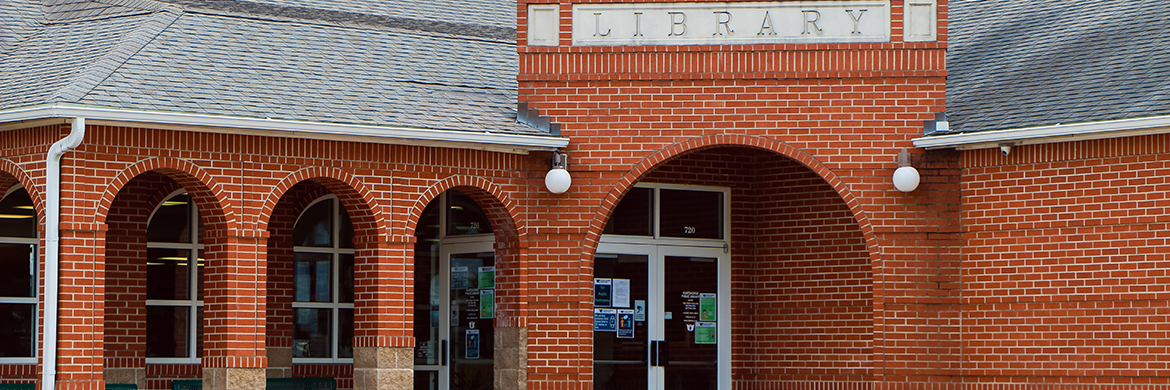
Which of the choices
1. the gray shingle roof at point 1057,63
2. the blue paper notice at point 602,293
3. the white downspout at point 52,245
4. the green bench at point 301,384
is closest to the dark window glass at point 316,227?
A: the green bench at point 301,384

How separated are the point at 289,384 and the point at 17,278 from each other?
2538 millimetres

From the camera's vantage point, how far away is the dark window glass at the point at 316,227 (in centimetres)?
1430

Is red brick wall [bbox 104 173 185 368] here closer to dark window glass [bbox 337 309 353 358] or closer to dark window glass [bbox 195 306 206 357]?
dark window glass [bbox 195 306 206 357]

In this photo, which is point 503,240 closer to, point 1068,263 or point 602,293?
point 602,293

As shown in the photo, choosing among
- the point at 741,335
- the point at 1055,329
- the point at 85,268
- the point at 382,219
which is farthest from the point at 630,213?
the point at 85,268

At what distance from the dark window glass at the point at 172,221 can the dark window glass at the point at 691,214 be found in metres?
4.46

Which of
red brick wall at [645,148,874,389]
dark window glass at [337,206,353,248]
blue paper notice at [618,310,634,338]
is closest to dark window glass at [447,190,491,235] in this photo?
dark window glass at [337,206,353,248]

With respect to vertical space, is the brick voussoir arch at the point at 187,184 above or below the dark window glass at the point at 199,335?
above

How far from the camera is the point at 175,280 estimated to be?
13.8 metres

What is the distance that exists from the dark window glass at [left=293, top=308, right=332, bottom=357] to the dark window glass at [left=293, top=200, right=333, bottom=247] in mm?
656

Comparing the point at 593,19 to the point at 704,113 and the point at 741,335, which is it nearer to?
the point at 704,113

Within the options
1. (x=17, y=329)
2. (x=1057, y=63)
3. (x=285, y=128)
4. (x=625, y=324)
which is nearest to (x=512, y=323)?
(x=625, y=324)

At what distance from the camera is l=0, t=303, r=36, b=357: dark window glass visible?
42.6 ft

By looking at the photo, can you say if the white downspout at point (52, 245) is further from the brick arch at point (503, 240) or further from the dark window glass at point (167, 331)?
the brick arch at point (503, 240)
